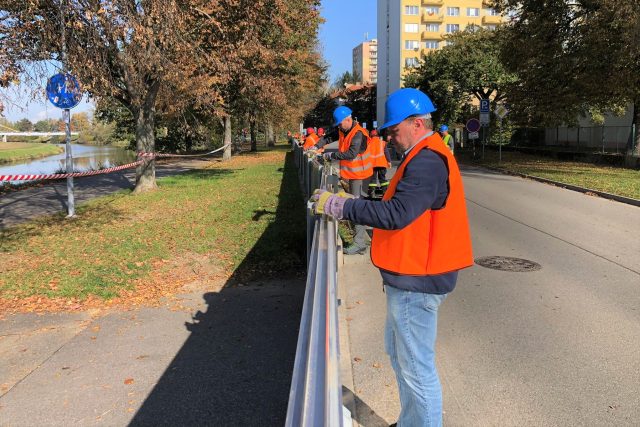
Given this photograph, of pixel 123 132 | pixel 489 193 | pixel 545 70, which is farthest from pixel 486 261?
pixel 123 132

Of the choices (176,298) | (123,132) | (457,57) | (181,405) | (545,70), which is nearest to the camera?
(181,405)

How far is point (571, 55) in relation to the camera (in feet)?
71.2

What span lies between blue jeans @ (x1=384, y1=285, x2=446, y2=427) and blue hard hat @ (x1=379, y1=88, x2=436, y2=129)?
874 mm

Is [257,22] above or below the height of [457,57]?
below

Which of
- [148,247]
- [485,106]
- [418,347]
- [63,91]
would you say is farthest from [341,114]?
[485,106]

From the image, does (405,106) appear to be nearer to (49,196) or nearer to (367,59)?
(49,196)

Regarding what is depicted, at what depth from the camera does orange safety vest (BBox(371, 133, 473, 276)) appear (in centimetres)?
243

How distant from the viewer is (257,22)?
14.9m

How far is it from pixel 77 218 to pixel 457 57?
3837 cm

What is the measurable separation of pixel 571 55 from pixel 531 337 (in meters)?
20.8

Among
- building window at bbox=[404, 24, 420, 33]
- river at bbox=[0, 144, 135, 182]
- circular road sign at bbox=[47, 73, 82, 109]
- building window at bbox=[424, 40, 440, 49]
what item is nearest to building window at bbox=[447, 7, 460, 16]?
building window at bbox=[424, 40, 440, 49]

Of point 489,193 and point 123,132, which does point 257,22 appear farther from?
point 123,132

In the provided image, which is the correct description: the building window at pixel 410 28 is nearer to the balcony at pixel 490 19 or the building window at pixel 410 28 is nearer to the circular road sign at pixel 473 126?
the balcony at pixel 490 19

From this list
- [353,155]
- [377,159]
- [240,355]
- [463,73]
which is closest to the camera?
[240,355]
